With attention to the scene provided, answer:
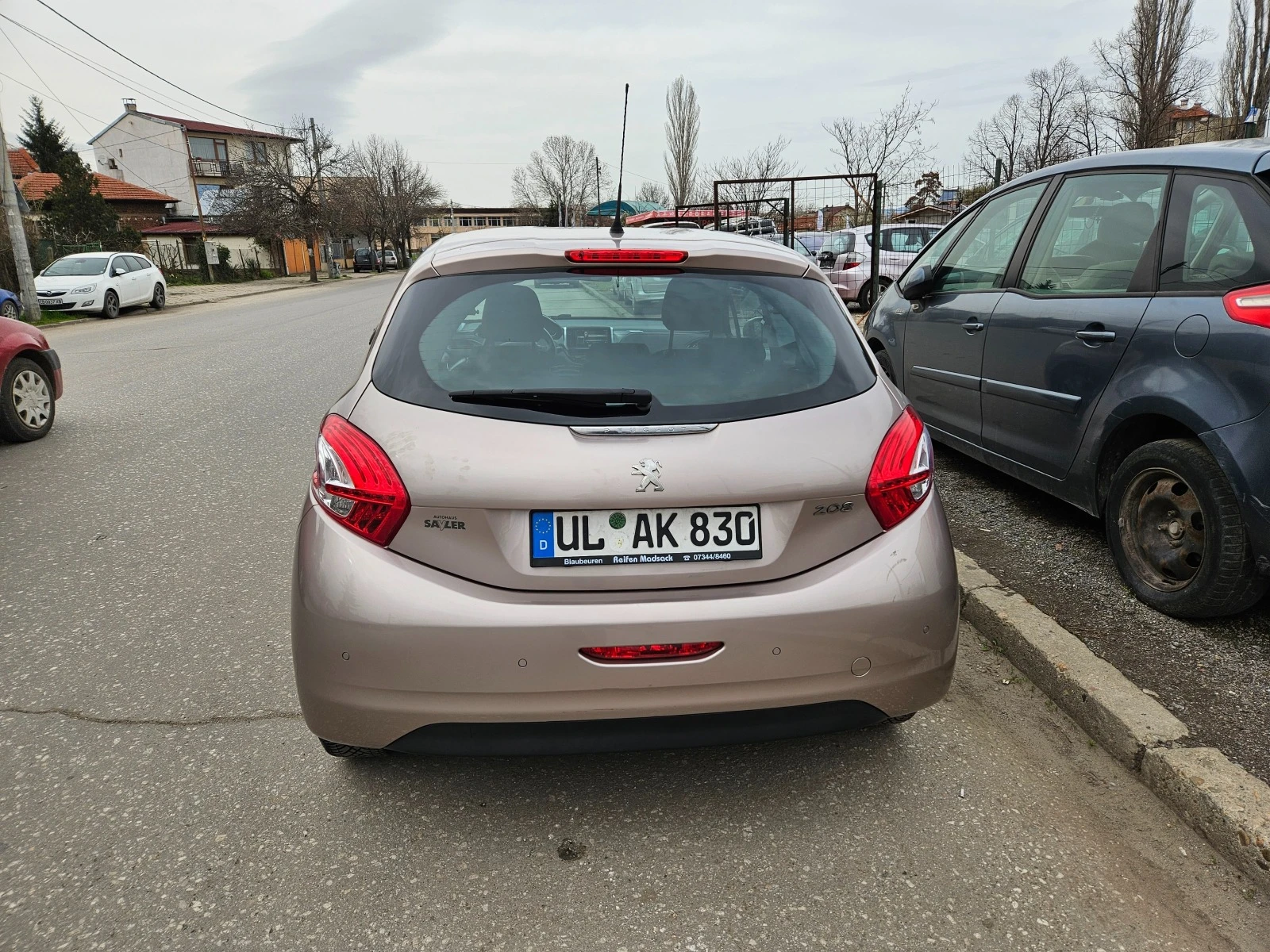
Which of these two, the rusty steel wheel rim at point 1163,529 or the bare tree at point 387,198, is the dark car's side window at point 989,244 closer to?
the rusty steel wheel rim at point 1163,529

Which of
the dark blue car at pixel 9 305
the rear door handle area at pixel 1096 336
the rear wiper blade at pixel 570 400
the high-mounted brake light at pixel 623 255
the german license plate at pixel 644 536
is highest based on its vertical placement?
the high-mounted brake light at pixel 623 255

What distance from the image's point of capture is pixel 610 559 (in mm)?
2152

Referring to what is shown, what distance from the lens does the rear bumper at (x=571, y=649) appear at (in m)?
2.12

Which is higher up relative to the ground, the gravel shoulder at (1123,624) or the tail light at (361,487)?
the tail light at (361,487)

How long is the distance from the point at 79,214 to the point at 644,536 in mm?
42169

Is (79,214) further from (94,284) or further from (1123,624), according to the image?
(1123,624)

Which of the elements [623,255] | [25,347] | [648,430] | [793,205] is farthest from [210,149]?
[648,430]

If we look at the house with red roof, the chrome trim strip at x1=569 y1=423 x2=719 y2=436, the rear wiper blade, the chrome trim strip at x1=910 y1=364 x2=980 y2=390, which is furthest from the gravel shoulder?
the house with red roof

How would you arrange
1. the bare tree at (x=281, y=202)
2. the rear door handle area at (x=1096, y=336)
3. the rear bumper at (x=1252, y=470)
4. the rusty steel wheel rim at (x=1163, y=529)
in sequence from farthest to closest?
1. the bare tree at (x=281, y=202)
2. the rear door handle area at (x=1096, y=336)
3. the rusty steel wheel rim at (x=1163, y=529)
4. the rear bumper at (x=1252, y=470)

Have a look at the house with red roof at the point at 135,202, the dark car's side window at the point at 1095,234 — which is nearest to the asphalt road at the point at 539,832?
the dark car's side window at the point at 1095,234

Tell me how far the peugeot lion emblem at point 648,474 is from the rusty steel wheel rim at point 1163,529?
2.23m

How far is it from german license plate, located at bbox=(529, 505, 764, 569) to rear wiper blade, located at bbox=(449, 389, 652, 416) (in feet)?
0.89

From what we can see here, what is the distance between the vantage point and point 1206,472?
3.15m

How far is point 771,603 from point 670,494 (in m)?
0.37
